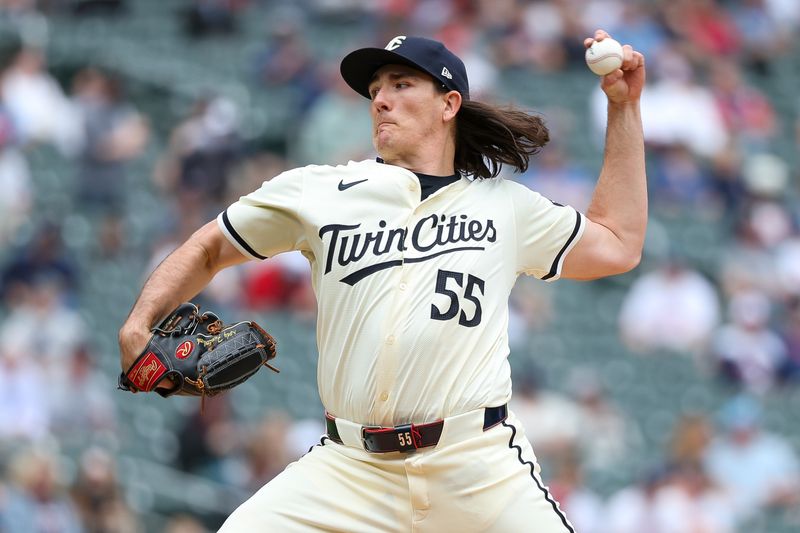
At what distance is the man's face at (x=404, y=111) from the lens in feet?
14.8

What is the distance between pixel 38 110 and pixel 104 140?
61 centimetres

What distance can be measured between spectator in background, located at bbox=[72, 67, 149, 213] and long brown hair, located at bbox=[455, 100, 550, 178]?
6.56 meters

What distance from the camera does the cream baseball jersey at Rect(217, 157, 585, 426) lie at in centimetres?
420

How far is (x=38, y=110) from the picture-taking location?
438 inches

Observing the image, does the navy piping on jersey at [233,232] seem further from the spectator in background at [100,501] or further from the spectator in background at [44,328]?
the spectator in background at [44,328]

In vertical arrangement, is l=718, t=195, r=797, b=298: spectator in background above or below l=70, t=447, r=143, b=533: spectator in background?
above

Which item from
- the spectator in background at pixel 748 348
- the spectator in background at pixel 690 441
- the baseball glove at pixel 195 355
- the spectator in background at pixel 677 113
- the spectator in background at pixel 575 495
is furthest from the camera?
the spectator in background at pixel 677 113

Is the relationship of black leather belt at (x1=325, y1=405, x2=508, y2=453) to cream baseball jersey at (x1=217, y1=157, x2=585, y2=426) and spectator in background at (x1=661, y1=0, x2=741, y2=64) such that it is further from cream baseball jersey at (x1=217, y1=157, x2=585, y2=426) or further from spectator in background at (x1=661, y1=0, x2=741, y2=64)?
spectator in background at (x1=661, y1=0, x2=741, y2=64)

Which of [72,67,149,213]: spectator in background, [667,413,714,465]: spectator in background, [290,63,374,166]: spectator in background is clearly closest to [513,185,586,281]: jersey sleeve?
[667,413,714,465]: spectator in background

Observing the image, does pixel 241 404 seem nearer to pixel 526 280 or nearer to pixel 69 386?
pixel 69 386

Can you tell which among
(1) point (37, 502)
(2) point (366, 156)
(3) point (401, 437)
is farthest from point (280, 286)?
(3) point (401, 437)

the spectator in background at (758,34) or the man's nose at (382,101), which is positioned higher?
the spectator in background at (758,34)

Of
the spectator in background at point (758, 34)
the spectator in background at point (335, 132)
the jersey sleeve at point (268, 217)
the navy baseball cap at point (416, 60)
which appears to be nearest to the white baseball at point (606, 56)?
the navy baseball cap at point (416, 60)

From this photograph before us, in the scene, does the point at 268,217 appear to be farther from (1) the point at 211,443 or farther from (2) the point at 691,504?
(2) the point at 691,504
